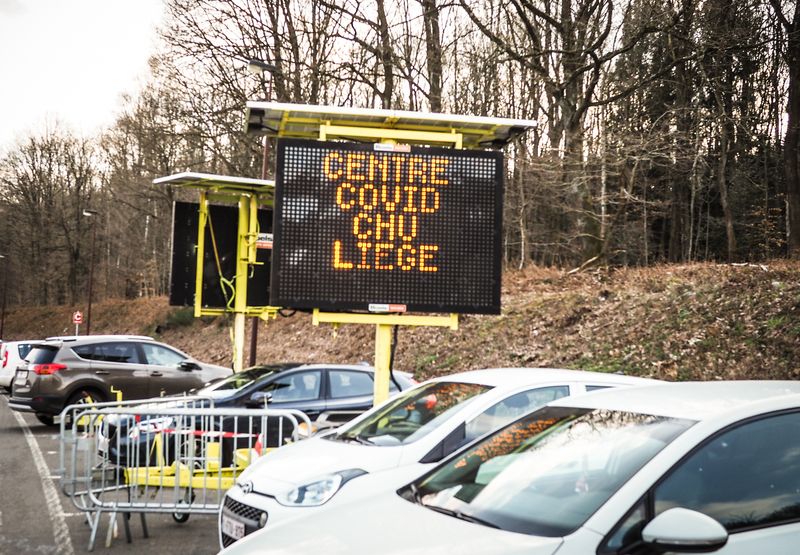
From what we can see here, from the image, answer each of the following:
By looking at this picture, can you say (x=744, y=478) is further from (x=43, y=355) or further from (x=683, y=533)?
(x=43, y=355)

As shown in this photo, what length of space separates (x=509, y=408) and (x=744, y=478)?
3032 mm

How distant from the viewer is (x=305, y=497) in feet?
18.8

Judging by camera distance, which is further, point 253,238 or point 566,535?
point 253,238

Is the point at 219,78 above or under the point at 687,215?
above

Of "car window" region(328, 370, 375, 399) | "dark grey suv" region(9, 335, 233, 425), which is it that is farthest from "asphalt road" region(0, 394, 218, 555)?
"dark grey suv" region(9, 335, 233, 425)

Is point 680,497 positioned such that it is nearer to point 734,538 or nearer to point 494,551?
point 734,538

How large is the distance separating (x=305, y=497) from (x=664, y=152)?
16007 mm

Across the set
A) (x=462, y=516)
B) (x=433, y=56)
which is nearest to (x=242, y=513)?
(x=462, y=516)

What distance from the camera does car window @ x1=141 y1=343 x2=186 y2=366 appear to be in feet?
56.4

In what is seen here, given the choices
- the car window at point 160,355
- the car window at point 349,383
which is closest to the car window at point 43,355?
the car window at point 160,355

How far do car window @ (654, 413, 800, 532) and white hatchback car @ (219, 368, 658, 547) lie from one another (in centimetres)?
280

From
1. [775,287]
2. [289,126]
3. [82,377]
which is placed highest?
[289,126]

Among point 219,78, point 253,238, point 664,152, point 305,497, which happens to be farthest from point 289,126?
point 219,78

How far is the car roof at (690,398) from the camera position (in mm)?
3521
